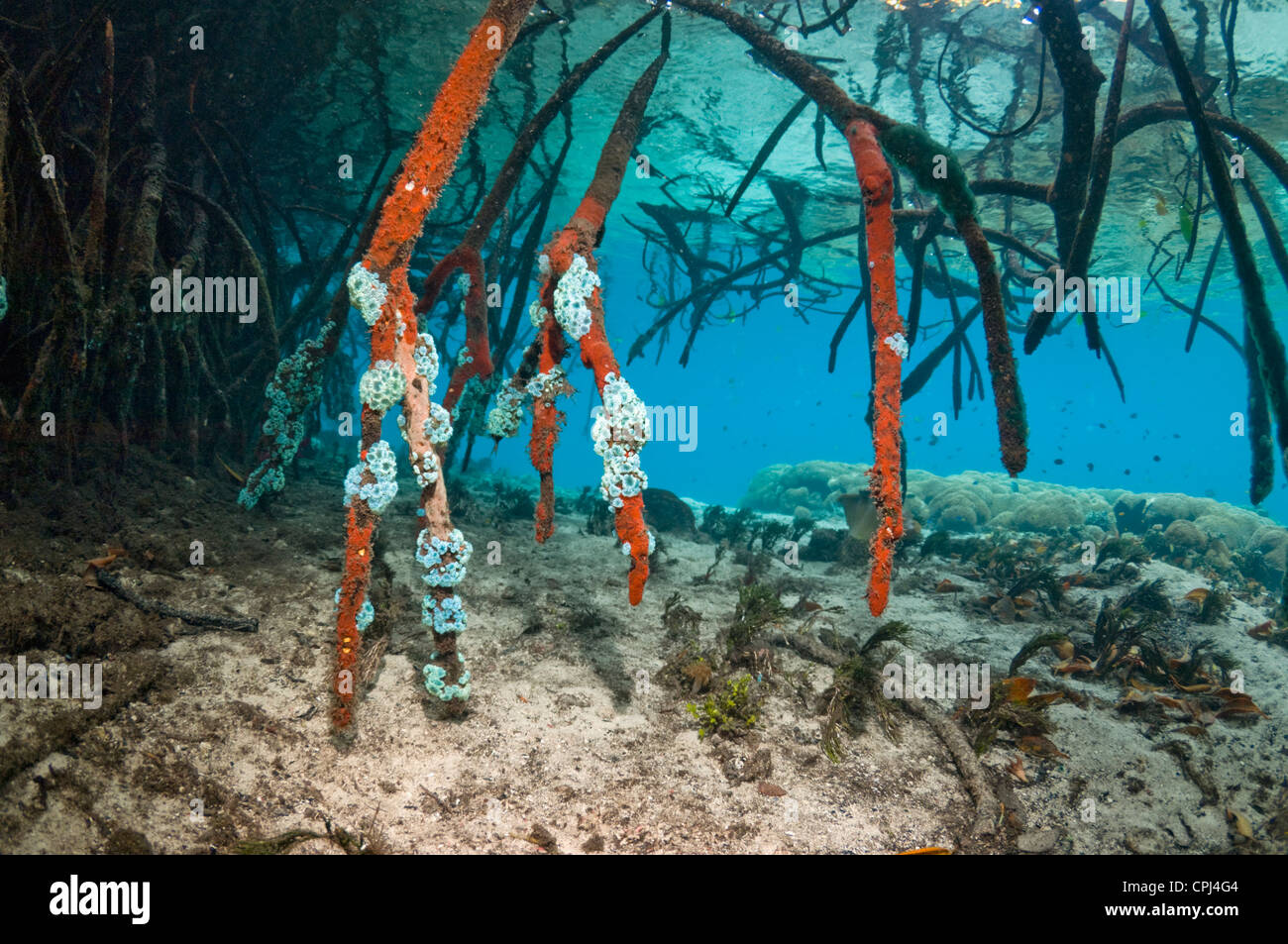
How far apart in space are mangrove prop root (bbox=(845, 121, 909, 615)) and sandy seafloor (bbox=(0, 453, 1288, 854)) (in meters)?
1.51

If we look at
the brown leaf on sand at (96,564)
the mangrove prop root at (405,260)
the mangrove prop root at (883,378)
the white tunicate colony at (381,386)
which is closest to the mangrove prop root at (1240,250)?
the mangrove prop root at (883,378)

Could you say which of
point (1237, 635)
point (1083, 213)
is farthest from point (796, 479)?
point (1083, 213)

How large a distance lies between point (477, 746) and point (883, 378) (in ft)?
9.41

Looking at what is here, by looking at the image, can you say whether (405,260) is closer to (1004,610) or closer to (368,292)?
(368,292)

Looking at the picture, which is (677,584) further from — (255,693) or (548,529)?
(255,693)

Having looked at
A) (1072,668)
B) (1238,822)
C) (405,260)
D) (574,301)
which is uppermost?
(405,260)

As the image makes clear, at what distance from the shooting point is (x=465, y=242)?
12.0 ft

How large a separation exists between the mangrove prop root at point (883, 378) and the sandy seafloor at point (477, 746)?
1.51 meters

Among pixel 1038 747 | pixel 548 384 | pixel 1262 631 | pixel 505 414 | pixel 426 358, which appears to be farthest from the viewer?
pixel 1262 631

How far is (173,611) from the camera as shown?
3.43m

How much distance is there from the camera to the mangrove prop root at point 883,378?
2.26 metres

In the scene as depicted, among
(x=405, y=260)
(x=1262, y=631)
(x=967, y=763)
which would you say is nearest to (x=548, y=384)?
(x=405, y=260)

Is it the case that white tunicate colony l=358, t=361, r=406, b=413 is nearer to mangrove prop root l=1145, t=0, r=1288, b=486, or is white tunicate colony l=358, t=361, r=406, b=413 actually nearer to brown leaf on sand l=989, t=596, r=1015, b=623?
mangrove prop root l=1145, t=0, r=1288, b=486

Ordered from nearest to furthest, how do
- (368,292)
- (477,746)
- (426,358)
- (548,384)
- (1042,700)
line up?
(368,292) < (426,358) < (548,384) < (477,746) < (1042,700)
